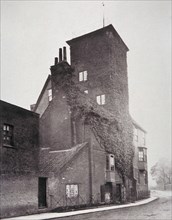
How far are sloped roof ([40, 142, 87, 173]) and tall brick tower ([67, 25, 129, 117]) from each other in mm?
6697

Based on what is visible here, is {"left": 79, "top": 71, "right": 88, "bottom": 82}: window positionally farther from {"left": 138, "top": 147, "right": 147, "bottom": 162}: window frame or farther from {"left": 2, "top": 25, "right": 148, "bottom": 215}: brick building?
{"left": 138, "top": 147, "right": 147, "bottom": 162}: window frame

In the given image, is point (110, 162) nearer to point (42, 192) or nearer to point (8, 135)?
point (42, 192)

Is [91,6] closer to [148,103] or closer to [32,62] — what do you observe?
[32,62]

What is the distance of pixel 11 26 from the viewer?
46.6 ft

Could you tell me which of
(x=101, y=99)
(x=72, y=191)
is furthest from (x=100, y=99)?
(x=72, y=191)

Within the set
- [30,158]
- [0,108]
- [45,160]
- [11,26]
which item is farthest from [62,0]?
[45,160]

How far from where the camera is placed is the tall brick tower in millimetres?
29344

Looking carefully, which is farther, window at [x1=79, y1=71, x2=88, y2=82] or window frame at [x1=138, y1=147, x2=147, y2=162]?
window frame at [x1=138, y1=147, x2=147, y2=162]

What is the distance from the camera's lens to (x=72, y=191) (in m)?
21.4

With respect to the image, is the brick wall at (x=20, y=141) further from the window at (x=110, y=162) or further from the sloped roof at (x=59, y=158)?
the window at (x=110, y=162)

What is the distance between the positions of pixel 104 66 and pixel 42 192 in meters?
14.1

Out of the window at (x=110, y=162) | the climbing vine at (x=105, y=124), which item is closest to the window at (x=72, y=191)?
the window at (x=110, y=162)

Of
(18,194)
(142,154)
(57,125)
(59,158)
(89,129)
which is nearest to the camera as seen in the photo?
(18,194)

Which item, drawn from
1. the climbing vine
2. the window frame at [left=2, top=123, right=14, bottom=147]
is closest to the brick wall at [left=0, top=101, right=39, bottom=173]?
the window frame at [left=2, top=123, right=14, bottom=147]
